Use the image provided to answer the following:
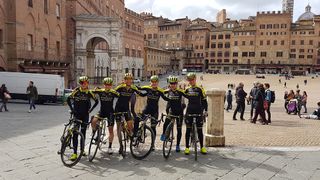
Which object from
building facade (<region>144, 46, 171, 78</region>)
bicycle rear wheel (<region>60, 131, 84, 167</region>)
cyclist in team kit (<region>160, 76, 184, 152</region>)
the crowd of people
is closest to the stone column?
the crowd of people

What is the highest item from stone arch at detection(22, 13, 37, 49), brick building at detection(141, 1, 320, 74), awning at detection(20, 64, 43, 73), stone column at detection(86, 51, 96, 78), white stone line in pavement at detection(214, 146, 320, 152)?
brick building at detection(141, 1, 320, 74)

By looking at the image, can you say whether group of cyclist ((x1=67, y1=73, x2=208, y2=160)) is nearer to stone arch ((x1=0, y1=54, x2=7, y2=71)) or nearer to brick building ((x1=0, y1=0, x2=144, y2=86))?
stone arch ((x1=0, y1=54, x2=7, y2=71))

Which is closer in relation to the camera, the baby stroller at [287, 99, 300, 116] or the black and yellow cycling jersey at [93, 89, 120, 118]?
the black and yellow cycling jersey at [93, 89, 120, 118]

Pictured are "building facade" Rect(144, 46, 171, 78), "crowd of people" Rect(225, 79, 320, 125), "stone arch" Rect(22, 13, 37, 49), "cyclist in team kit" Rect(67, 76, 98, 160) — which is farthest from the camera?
"building facade" Rect(144, 46, 171, 78)

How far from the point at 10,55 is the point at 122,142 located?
22282mm

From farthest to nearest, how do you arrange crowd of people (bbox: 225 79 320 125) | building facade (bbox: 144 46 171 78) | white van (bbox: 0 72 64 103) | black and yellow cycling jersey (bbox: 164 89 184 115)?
1. building facade (bbox: 144 46 171 78)
2. white van (bbox: 0 72 64 103)
3. crowd of people (bbox: 225 79 320 125)
4. black and yellow cycling jersey (bbox: 164 89 184 115)

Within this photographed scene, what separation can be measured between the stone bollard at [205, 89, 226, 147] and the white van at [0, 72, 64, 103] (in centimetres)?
1768

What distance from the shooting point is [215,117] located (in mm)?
8008

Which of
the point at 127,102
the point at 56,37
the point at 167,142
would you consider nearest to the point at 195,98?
the point at 167,142

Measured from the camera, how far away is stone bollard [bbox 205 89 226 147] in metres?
7.96

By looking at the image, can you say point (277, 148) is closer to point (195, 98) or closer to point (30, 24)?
point (195, 98)

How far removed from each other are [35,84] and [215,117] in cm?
A: 1869

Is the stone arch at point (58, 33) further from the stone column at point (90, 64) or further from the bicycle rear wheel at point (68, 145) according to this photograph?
the bicycle rear wheel at point (68, 145)

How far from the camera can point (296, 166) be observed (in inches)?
257
